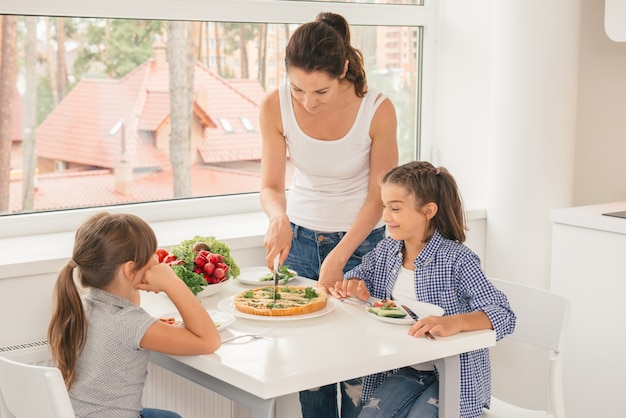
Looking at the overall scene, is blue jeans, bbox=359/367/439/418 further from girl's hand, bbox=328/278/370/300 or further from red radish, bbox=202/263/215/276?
red radish, bbox=202/263/215/276

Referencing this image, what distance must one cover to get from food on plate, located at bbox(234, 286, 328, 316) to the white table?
23mm

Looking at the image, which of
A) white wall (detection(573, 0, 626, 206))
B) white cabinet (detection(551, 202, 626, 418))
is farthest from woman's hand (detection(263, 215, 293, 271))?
white wall (detection(573, 0, 626, 206))

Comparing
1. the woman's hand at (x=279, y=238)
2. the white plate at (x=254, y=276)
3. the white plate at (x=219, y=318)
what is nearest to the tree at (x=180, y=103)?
the white plate at (x=254, y=276)

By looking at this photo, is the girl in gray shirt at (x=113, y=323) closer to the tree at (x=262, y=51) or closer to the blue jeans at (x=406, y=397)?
the blue jeans at (x=406, y=397)

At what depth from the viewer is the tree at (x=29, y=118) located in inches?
99.0

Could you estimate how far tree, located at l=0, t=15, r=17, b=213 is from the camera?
2.46 metres

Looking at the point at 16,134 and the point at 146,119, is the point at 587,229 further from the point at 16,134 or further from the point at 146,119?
the point at 16,134

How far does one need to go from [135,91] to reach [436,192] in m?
1.10

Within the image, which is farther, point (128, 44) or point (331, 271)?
point (128, 44)

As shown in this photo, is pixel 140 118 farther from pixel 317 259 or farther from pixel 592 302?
pixel 592 302

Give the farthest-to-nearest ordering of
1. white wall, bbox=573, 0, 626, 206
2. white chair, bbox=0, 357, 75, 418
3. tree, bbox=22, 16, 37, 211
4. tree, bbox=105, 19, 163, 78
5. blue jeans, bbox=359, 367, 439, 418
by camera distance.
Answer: white wall, bbox=573, 0, 626, 206, tree, bbox=105, 19, 163, 78, tree, bbox=22, 16, 37, 211, blue jeans, bbox=359, 367, 439, 418, white chair, bbox=0, 357, 75, 418

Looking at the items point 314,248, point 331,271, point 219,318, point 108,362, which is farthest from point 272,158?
point 108,362

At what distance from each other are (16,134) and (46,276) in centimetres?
51

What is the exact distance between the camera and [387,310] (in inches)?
73.9
